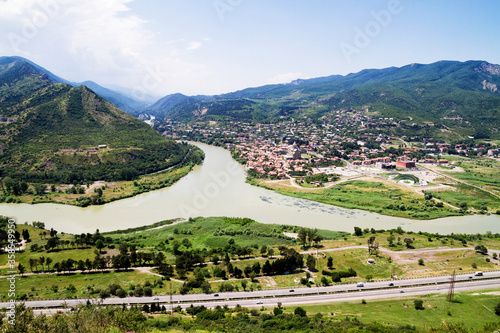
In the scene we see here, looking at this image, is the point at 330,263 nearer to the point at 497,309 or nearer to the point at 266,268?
the point at 266,268

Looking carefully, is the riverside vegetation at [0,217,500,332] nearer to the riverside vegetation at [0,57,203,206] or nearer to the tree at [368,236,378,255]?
the tree at [368,236,378,255]

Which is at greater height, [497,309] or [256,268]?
[497,309]

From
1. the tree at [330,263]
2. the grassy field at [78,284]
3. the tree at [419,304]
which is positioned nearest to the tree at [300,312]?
the tree at [419,304]

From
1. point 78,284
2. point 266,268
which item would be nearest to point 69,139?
point 78,284

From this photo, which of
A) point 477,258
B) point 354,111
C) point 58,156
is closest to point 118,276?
point 477,258

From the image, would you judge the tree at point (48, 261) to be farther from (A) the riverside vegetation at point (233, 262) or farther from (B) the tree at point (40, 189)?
(B) the tree at point (40, 189)

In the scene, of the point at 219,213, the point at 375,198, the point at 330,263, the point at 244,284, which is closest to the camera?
the point at 244,284
